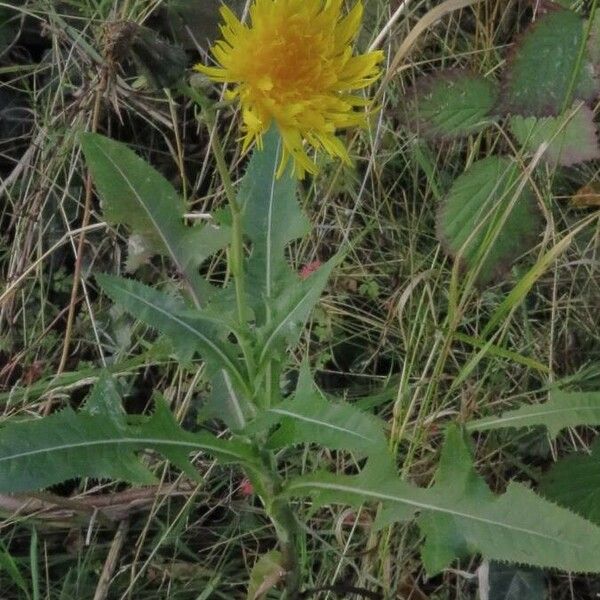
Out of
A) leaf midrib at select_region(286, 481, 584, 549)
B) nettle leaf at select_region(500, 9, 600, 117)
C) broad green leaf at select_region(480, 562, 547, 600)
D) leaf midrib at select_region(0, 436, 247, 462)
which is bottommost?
broad green leaf at select_region(480, 562, 547, 600)

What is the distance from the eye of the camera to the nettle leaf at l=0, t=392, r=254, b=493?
3.06ft

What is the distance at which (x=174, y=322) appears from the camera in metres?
1.06

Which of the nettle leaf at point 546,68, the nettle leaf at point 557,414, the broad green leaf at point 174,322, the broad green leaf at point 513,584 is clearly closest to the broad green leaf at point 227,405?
the broad green leaf at point 174,322

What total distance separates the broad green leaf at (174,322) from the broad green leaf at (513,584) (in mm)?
459

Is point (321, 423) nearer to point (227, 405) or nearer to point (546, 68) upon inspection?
point (227, 405)

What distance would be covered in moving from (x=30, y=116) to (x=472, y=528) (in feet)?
3.42

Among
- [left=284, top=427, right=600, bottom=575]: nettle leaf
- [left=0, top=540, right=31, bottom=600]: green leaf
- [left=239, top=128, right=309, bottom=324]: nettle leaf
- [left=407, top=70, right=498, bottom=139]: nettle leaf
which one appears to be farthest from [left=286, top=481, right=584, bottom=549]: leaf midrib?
[left=407, top=70, right=498, bottom=139]: nettle leaf

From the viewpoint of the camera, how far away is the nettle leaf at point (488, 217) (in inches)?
48.2

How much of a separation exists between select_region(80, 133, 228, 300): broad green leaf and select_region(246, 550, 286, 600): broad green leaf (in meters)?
0.35

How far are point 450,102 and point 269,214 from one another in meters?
0.33

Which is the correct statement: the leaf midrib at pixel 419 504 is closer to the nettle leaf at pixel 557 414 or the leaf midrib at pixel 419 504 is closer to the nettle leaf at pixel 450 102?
the nettle leaf at pixel 557 414

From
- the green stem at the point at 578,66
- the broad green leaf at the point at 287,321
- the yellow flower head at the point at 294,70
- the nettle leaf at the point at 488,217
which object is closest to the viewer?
the yellow flower head at the point at 294,70

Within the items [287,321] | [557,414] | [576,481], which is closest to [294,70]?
[287,321]

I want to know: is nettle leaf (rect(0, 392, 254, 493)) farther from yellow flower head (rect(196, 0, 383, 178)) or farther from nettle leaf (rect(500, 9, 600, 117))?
nettle leaf (rect(500, 9, 600, 117))
